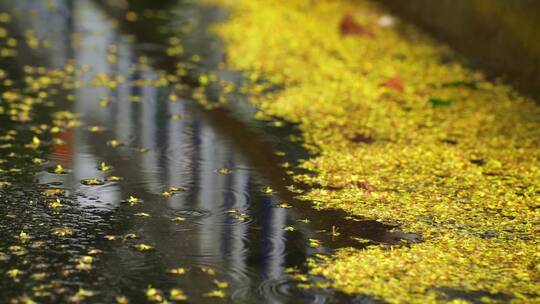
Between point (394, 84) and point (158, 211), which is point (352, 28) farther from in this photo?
point (158, 211)

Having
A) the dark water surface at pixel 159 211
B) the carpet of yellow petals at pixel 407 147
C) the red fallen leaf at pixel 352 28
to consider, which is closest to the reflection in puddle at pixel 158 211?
the dark water surface at pixel 159 211

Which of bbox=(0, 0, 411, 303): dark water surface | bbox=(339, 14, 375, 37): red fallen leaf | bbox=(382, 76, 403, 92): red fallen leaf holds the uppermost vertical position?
bbox=(339, 14, 375, 37): red fallen leaf

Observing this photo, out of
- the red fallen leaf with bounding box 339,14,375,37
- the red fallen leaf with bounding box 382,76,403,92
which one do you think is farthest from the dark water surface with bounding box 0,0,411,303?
the red fallen leaf with bounding box 339,14,375,37

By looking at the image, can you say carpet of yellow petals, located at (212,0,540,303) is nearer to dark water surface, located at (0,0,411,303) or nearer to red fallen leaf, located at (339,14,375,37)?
red fallen leaf, located at (339,14,375,37)

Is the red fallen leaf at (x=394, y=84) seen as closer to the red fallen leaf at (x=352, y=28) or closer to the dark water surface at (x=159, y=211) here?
the dark water surface at (x=159, y=211)

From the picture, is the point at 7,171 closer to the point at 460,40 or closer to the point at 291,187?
the point at 291,187
